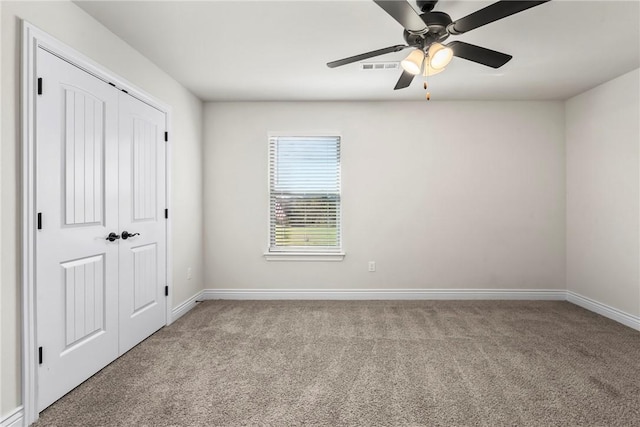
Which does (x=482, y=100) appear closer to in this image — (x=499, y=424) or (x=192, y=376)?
(x=499, y=424)

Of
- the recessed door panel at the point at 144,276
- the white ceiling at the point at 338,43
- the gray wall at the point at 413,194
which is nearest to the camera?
the white ceiling at the point at 338,43

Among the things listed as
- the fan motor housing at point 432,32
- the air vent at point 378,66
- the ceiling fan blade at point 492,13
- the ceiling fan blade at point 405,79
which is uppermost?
the air vent at point 378,66

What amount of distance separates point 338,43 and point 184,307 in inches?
127

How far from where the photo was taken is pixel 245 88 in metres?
4.04

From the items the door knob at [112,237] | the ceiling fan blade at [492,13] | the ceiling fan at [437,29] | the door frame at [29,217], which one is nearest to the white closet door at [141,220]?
the door knob at [112,237]

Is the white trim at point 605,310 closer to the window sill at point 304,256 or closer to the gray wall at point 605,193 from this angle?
the gray wall at point 605,193

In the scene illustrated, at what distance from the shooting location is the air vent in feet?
10.7

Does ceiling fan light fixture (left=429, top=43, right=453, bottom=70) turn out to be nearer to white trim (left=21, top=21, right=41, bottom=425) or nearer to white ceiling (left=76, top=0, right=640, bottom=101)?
white ceiling (left=76, top=0, right=640, bottom=101)

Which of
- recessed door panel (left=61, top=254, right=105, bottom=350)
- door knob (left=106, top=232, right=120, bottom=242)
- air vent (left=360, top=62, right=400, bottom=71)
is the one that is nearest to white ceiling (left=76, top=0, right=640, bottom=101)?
air vent (left=360, top=62, right=400, bottom=71)

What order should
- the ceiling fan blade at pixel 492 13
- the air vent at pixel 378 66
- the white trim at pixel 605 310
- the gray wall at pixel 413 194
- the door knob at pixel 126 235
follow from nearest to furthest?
the ceiling fan blade at pixel 492 13 < the door knob at pixel 126 235 < the air vent at pixel 378 66 < the white trim at pixel 605 310 < the gray wall at pixel 413 194

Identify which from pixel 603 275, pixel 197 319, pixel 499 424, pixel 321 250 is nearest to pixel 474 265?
pixel 603 275

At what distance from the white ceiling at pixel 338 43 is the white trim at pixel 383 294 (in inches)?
98.5

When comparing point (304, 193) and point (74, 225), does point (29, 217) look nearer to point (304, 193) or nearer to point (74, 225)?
point (74, 225)

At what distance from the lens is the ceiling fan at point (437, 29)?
179cm
